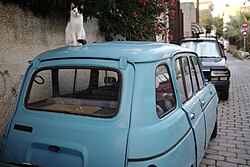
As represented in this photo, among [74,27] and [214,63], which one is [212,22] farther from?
[74,27]

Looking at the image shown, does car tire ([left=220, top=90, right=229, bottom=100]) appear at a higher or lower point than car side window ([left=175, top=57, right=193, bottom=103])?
lower

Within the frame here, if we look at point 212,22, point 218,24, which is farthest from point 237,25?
point 212,22

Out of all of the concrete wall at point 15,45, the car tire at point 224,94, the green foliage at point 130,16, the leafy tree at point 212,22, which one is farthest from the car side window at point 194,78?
the leafy tree at point 212,22

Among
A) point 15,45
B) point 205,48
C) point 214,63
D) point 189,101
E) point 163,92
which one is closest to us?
point 163,92

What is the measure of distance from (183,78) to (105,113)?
1.12m

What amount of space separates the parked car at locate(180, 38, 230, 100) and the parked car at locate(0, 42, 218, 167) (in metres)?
4.57

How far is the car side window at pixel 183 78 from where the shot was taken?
262cm

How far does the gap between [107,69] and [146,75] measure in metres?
0.32

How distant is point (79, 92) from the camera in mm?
2475

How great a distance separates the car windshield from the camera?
25.9 feet

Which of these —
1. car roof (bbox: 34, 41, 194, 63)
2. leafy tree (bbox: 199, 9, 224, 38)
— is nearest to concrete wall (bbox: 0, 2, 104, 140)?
car roof (bbox: 34, 41, 194, 63)

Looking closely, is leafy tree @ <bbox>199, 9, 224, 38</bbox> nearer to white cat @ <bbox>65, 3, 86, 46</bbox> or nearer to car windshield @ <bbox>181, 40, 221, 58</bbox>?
car windshield @ <bbox>181, 40, 221, 58</bbox>

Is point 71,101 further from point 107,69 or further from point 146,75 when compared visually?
point 146,75

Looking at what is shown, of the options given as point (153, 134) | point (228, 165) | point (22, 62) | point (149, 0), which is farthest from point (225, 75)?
point (153, 134)
